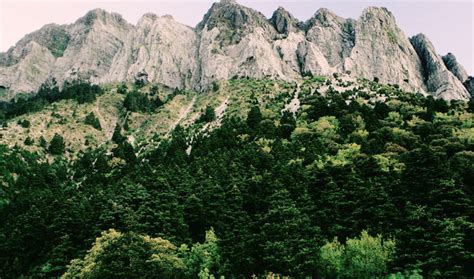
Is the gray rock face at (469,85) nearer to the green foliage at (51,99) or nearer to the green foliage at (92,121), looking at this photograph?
the green foliage at (51,99)

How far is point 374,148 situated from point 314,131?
1856 centimetres

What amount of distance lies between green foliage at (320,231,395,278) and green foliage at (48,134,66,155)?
87840mm

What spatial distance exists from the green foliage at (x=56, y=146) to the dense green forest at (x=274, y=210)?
63.0 ft

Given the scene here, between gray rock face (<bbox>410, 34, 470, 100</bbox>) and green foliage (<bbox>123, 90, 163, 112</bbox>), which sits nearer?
green foliage (<bbox>123, 90, 163, 112</bbox>)

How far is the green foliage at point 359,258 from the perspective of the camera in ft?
147

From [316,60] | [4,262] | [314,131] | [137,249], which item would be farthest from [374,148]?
[316,60]

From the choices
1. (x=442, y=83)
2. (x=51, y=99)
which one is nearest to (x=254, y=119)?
(x=51, y=99)

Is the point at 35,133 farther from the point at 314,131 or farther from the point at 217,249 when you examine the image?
the point at 217,249

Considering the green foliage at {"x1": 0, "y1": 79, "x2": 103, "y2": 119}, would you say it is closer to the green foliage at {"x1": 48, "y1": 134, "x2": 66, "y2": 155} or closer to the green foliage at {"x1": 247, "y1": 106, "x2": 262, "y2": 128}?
the green foliage at {"x1": 48, "y1": 134, "x2": 66, "y2": 155}

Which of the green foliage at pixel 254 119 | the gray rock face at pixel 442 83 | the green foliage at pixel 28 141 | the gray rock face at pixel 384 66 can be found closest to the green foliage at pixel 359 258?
the green foliage at pixel 254 119

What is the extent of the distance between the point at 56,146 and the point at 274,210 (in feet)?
264

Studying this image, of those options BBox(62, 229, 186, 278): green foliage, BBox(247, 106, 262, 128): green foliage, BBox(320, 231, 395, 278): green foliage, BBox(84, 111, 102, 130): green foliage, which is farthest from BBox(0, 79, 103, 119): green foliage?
BBox(320, 231, 395, 278): green foliage

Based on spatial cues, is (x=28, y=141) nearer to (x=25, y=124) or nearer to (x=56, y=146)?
(x=56, y=146)

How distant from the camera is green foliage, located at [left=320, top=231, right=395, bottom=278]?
4466 cm
